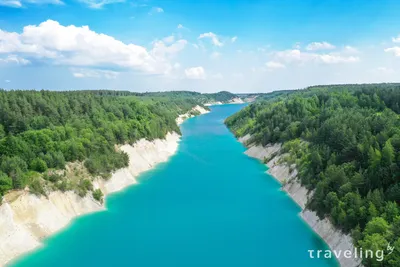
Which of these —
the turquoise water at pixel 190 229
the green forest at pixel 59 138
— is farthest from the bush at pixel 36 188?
the turquoise water at pixel 190 229

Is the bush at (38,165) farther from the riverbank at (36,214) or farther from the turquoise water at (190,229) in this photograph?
the turquoise water at (190,229)

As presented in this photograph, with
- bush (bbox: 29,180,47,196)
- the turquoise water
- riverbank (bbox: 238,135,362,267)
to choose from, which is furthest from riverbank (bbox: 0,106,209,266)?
riverbank (bbox: 238,135,362,267)

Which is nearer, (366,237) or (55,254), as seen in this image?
(366,237)

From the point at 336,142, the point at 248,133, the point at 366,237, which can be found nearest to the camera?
the point at 366,237

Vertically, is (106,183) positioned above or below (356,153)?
below

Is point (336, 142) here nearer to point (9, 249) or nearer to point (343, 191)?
point (343, 191)

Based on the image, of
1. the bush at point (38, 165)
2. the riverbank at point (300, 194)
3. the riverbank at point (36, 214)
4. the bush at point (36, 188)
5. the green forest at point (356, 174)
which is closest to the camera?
the green forest at point (356, 174)

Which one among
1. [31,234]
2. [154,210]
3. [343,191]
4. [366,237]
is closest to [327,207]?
[343,191]

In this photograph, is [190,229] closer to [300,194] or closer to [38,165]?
[300,194]
